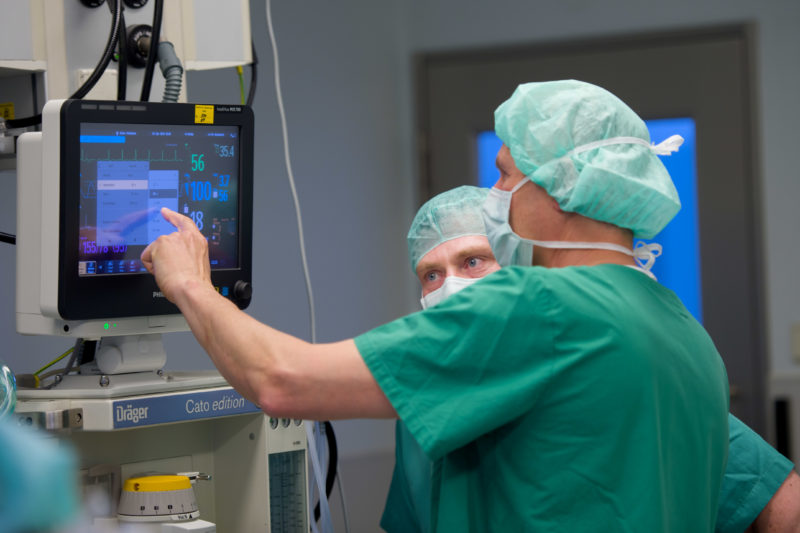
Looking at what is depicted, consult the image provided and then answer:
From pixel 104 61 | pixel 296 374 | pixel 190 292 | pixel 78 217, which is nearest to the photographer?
pixel 296 374

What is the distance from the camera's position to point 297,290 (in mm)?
2553

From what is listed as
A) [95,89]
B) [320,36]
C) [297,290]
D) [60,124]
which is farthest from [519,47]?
[60,124]

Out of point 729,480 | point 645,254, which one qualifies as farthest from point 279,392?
point 729,480

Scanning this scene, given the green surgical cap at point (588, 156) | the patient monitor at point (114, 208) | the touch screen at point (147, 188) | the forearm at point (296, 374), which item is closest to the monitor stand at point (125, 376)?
the patient monitor at point (114, 208)

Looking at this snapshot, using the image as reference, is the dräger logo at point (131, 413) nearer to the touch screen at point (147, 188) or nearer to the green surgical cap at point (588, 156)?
the touch screen at point (147, 188)

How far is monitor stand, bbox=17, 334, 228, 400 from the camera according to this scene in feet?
4.35

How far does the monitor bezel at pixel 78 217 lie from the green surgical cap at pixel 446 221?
16.4 inches

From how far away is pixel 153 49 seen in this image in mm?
1553

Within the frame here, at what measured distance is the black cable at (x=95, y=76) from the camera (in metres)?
1.45

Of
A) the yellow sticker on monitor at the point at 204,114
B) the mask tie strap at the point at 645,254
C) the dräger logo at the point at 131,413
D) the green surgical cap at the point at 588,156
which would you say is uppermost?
the yellow sticker on monitor at the point at 204,114

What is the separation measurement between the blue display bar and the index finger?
0.11m

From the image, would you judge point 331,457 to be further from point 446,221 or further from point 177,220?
point 177,220

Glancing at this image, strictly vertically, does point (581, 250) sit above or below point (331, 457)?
above

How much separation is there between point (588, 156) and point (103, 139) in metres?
0.66
